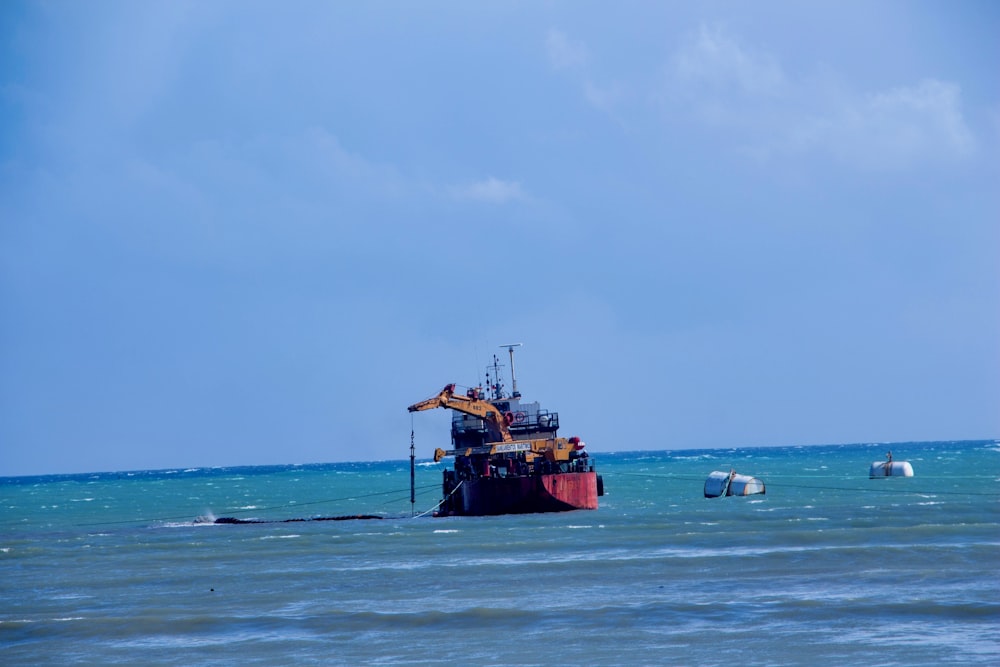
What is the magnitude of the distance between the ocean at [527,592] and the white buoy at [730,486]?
790 inches

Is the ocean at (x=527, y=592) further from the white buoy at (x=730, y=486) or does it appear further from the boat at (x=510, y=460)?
the white buoy at (x=730, y=486)

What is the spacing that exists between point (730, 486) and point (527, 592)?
50.7 m

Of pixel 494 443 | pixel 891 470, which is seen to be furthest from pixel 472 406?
pixel 891 470

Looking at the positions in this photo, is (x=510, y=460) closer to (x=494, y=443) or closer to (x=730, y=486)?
(x=494, y=443)

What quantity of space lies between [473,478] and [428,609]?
29.3 m

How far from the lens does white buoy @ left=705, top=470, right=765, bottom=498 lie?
261 ft

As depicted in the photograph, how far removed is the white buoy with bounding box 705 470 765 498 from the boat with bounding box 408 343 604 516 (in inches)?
843

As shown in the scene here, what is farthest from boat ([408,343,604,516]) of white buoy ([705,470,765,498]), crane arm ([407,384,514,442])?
white buoy ([705,470,765,498])

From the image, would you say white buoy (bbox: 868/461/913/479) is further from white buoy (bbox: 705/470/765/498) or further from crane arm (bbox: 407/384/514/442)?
crane arm (bbox: 407/384/514/442)

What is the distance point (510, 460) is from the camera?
189 feet

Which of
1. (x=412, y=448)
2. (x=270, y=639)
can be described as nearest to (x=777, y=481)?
(x=412, y=448)

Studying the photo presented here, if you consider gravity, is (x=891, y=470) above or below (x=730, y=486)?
above

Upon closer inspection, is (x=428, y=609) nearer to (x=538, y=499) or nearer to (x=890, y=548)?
(x=890, y=548)

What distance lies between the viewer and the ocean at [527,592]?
24156mm
